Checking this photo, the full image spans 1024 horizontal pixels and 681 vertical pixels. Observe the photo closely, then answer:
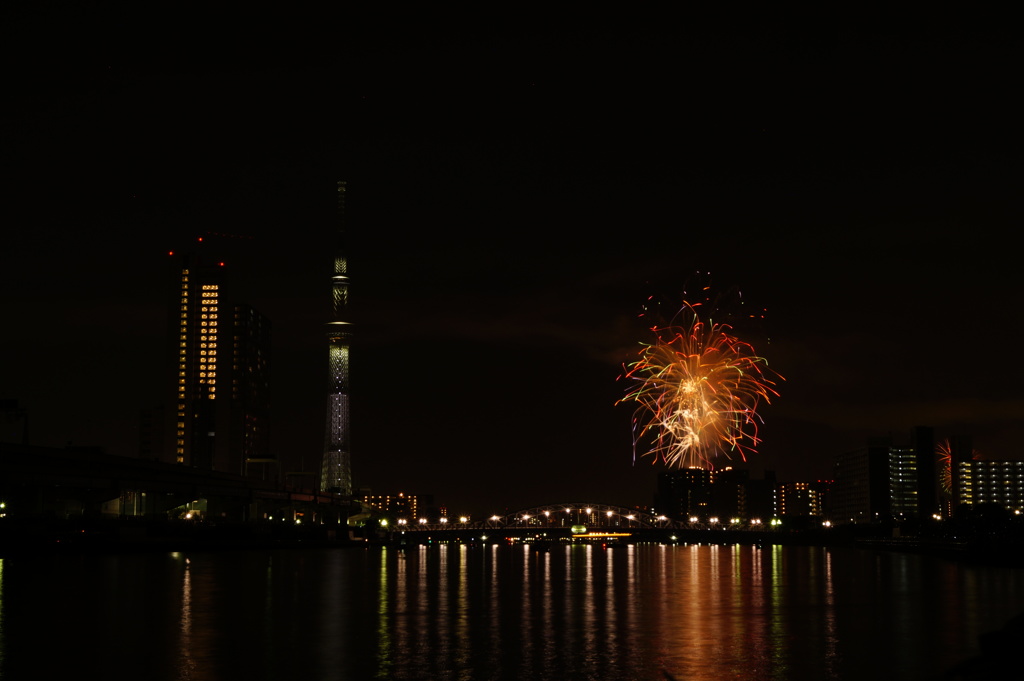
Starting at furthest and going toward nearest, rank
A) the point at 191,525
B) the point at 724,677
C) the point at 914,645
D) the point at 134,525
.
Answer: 1. the point at 191,525
2. the point at 134,525
3. the point at 914,645
4. the point at 724,677

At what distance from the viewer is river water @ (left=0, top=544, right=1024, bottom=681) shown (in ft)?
112

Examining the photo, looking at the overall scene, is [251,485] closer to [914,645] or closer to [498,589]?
[498,589]

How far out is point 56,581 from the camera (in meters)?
70.4

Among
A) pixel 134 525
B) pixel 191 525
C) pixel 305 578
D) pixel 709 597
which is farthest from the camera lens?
pixel 191 525

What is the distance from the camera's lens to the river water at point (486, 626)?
3406 centimetres

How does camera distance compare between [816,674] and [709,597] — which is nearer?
[816,674]

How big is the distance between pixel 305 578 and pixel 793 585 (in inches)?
1252

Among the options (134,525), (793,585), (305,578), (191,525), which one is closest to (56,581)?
(305,578)

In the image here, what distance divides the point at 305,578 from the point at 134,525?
210 ft

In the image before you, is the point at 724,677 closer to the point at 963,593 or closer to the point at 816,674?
the point at 816,674

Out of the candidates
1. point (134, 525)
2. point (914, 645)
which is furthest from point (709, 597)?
point (134, 525)

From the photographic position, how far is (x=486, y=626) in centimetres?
4612

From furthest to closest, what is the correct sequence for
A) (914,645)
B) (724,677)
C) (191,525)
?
(191,525) → (914,645) → (724,677)

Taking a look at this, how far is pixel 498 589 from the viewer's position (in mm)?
71562
